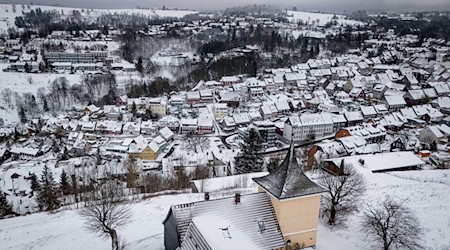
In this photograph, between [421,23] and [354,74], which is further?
[421,23]

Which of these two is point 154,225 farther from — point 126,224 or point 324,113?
point 324,113

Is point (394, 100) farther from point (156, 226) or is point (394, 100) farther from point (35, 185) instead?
point (35, 185)

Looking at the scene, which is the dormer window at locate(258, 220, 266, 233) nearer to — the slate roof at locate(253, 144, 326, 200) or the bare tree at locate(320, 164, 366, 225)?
the slate roof at locate(253, 144, 326, 200)

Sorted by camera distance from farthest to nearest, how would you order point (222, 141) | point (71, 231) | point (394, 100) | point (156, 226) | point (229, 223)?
1. point (394, 100)
2. point (222, 141)
3. point (156, 226)
4. point (71, 231)
5. point (229, 223)

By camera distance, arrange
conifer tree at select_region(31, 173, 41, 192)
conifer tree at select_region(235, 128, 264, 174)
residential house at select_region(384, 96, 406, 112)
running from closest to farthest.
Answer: conifer tree at select_region(235, 128, 264, 174), conifer tree at select_region(31, 173, 41, 192), residential house at select_region(384, 96, 406, 112)

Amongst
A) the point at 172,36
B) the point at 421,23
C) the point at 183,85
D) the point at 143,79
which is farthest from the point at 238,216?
the point at 421,23

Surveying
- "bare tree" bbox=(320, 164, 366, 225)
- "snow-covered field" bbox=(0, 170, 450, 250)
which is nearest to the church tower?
"snow-covered field" bbox=(0, 170, 450, 250)

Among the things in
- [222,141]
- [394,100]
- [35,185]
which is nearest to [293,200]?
[35,185]
